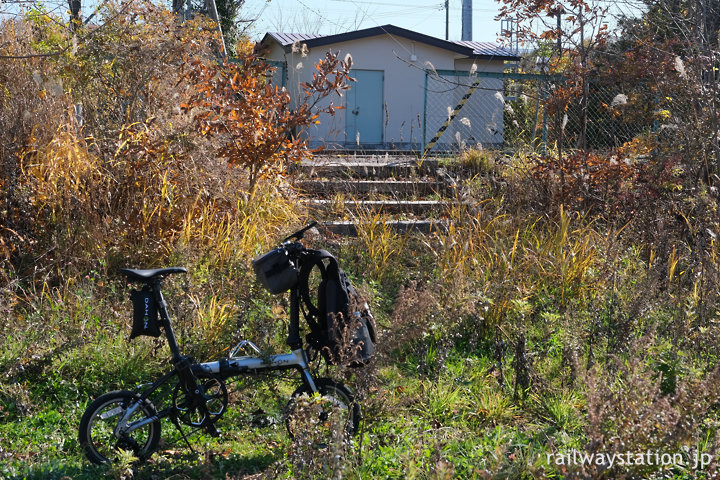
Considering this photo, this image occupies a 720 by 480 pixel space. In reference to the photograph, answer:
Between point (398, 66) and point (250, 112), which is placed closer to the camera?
point (250, 112)

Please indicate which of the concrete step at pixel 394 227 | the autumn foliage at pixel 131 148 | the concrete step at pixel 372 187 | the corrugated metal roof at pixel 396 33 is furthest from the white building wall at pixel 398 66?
the autumn foliage at pixel 131 148

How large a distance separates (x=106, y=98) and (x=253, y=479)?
5.19 meters

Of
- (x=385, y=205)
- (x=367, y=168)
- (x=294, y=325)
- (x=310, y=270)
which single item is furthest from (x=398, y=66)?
(x=294, y=325)

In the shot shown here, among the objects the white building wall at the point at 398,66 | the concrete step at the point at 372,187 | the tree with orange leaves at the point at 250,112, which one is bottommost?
the concrete step at the point at 372,187

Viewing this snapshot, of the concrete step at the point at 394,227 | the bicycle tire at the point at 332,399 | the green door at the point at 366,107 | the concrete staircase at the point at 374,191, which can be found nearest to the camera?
the bicycle tire at the point at 332,399

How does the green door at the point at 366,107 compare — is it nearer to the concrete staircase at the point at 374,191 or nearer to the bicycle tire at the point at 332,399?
the concrete staircase at the point at 374,191

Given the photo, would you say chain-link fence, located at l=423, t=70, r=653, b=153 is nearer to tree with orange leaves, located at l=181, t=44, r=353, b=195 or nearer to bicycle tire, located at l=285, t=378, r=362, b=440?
tree with orange leaves, located at l=181, t=44, r=353, b=195

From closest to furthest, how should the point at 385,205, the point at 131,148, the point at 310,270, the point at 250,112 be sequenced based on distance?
the point at 310,270
the point at 131,148
the point at 250,112
the point at 385,205

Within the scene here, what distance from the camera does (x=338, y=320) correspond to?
4023 millimetres

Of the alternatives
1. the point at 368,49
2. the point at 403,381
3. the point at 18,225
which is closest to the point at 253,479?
the point at 403,381

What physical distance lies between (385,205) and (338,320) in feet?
15.3

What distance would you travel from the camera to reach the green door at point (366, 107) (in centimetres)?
1917

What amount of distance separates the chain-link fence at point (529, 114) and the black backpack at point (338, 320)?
4.90 meters

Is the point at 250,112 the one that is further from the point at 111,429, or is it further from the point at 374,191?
the point at 111,429
